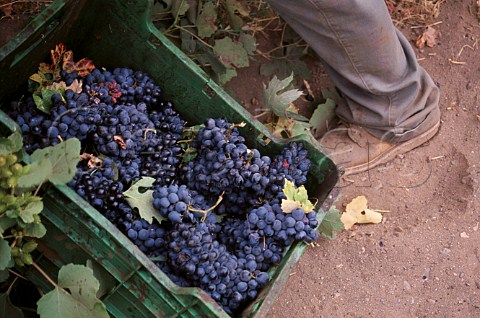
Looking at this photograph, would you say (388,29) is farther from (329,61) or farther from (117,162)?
(117,162)

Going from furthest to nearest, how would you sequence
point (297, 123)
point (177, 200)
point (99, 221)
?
point (297, 123) → point (177, 200) → point (99, 221)

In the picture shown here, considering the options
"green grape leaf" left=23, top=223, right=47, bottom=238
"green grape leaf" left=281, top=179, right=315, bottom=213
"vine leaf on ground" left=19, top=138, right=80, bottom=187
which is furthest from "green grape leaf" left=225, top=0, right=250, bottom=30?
"green grape leaf" left=23, top=223, right=47, bottom=238

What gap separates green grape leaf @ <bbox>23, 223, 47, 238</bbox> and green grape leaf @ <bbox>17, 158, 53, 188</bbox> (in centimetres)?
14

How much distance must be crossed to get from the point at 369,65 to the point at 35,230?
1475 millimetres

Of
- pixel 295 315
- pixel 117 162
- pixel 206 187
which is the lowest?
pixel 295 315

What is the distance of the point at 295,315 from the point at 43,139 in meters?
1.25

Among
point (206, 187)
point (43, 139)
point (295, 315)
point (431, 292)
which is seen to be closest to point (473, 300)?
point (431, 292)

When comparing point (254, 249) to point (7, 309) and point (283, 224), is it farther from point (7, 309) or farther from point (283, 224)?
point (7, 309)

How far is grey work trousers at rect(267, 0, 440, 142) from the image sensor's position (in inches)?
99.6

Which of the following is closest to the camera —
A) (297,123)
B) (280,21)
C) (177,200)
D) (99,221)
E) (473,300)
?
(99,221)

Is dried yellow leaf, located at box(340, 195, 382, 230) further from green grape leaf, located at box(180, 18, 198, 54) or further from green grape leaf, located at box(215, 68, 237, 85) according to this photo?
green grape leaf, located at box(180, 18, 198, 54)

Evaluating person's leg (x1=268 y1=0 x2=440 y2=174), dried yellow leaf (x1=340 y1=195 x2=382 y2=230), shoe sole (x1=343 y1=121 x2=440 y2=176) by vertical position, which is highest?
person's leg (x1=268 y1=0 x2=440 y2=174)

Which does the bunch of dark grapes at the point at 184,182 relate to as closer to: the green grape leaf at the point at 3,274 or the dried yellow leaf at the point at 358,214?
the green grape leaf at the point at 3,274

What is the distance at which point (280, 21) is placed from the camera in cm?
336
